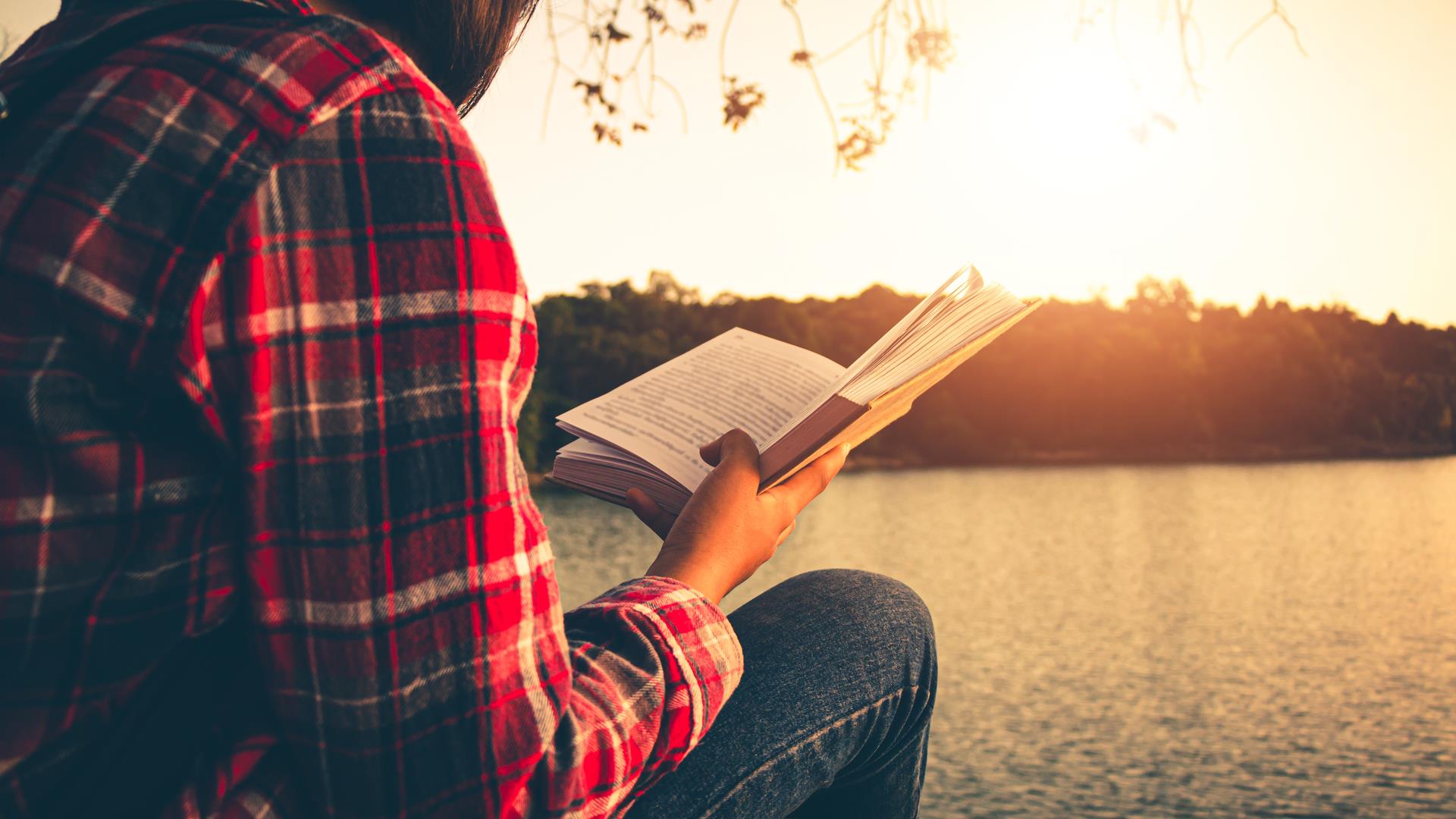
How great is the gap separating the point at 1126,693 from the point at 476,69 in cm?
1806

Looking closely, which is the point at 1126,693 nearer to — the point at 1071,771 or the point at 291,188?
the point at 1071,771

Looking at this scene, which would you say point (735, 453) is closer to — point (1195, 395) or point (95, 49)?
point (95, 49)

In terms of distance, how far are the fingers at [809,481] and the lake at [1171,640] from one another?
11.0 m

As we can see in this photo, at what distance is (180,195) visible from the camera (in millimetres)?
558

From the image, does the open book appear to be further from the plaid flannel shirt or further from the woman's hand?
the plaid flannel shirt

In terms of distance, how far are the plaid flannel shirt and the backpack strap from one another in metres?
0.02

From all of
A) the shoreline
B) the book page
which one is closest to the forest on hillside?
the shoreline

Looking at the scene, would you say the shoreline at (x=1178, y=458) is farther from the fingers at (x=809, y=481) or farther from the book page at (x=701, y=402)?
the fingers at (x=809, y=481)

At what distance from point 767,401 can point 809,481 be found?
0.20m

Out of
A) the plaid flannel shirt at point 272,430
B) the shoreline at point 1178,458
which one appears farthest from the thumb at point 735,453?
the shoreline at point 1178,458

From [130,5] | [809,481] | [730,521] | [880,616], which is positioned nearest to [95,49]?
[130,5]

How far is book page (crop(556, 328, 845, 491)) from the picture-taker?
1191 mm

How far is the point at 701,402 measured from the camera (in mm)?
1281

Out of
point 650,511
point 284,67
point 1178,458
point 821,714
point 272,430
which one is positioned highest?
point 284,67
